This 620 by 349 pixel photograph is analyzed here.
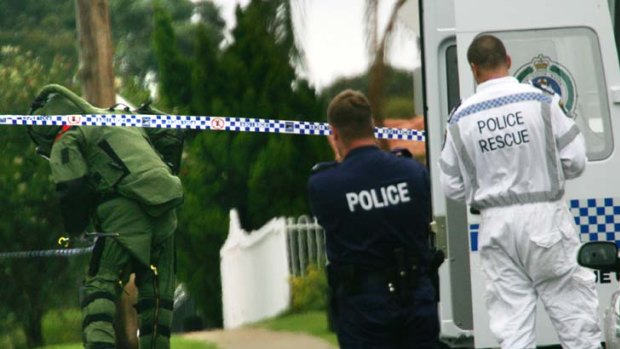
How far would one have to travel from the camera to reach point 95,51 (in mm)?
10625

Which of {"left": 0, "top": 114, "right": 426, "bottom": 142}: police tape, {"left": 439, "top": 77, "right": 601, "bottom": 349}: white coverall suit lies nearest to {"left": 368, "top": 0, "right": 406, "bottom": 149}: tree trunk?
{"left": 0, "top": 114, "right": 426, "bottom": 142}: police tape

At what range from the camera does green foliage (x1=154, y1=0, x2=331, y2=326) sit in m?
10.7

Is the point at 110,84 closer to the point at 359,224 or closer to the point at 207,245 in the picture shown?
the point at 207,245

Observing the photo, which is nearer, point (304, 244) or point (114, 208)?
point (114, 208)

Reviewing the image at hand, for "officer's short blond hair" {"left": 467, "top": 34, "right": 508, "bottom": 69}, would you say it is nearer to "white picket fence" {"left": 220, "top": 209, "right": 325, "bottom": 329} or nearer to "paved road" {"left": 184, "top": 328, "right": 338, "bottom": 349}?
"white picket fence" {"left": 220, "top": 209, "right": 325, "bottom": 329}

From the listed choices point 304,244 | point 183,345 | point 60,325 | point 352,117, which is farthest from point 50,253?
point 352,117

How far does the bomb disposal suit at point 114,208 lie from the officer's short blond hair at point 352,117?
9.87ft

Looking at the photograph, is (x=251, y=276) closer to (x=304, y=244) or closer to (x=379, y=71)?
(x=304, y=244)

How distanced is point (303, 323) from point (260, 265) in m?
0.45

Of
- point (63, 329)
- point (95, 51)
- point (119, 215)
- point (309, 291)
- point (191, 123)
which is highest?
point (95, 51)

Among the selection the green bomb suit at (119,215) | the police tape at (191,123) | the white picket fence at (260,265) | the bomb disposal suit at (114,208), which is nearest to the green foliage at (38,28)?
the bomb disposal suit at (114,208)

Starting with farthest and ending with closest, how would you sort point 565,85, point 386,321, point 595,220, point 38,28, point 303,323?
point 303,323 < point 38,28 < point 565,85 < point 595,220 < point 386,321

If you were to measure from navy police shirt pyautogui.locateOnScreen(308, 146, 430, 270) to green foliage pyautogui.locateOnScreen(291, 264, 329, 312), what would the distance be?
310 cm

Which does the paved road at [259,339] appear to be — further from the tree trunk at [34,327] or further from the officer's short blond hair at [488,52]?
the officer's short blond hair at [488,52]
